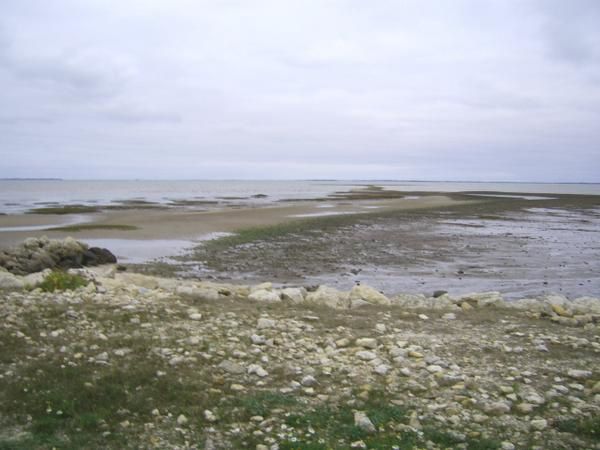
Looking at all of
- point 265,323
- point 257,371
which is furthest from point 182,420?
point 265,323

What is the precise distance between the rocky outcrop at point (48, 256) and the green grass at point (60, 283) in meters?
8.62

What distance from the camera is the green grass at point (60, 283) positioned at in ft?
33.3

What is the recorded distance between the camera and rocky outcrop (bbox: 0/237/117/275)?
18.2 m

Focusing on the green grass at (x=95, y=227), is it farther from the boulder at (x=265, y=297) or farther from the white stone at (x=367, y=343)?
the white stone at (x=367, y=343)

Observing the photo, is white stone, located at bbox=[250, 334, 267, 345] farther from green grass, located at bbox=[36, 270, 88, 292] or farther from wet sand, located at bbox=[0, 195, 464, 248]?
wet sand, located at bbox=[0, 195, 464, 248]

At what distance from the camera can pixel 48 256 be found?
19.1 metres

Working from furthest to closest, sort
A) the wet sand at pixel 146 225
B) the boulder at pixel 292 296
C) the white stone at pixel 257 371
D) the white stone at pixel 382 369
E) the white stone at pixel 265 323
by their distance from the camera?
1. the wet sand at pixel 146 225
2. the boulder at pixel 292 296
3. the white stone at pixel 265 323
4. the white stone at pixel 382 369
5. the white stone at pixel 257 371

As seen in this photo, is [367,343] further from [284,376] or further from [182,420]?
[182,420]

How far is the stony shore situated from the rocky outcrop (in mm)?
9591

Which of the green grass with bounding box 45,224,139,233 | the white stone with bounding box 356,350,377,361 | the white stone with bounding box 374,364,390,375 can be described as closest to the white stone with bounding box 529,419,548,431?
the white stone with bounding box 374,364,390,375

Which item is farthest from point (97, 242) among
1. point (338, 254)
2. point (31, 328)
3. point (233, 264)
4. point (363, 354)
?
point (363, 354)

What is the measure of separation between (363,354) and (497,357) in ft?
6.42

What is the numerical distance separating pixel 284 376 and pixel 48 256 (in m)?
15.9

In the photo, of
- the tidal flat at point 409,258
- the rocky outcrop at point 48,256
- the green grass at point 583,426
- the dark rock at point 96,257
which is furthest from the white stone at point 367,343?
the dark rock at point 96,257
